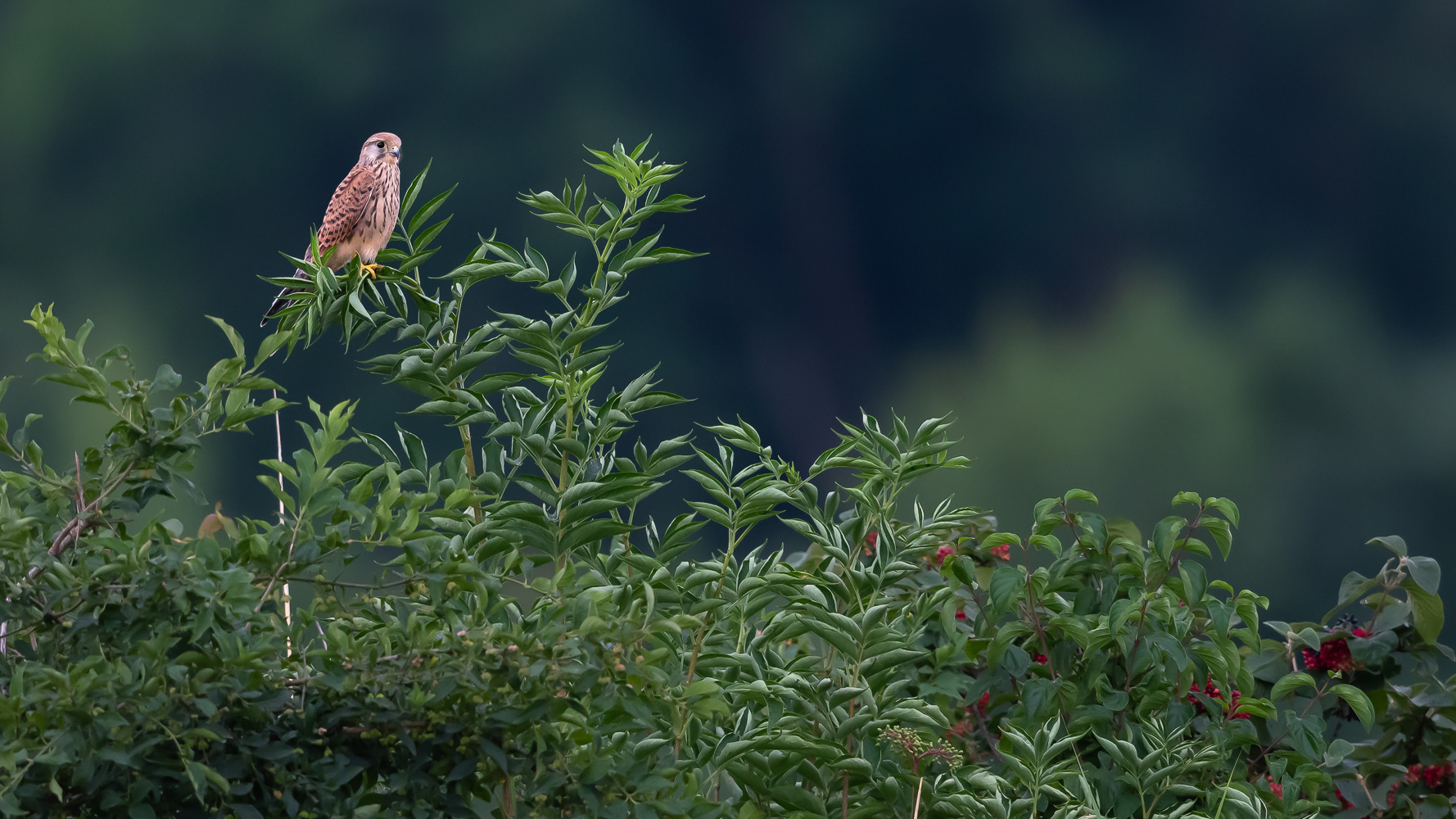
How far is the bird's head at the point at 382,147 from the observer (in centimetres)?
395

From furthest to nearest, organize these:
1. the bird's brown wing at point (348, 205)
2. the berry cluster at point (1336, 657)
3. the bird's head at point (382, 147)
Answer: the bird's head at point (382, 147)
the bird's brown wing at point (348, 205)
the berry cluster at point (1336, 657)

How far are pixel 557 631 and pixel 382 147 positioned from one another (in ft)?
9.70

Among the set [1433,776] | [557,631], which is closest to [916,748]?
[557,631]

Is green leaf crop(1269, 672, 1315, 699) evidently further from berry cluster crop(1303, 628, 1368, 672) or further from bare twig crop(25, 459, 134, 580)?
bare twig crop(25, 459, 134, 580)

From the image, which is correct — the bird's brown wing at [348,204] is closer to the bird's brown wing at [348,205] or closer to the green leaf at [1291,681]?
the bird's brown wing at [348,205]

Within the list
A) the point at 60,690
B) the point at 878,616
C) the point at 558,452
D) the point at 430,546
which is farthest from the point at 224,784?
the point at 878,616

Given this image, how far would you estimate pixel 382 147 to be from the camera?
4008mm

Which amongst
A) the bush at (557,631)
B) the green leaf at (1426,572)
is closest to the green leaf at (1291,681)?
the bush at (557,631)

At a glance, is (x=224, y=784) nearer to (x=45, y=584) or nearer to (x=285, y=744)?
(x=285, y=744)

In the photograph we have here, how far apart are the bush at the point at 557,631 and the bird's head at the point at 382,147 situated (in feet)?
6.42

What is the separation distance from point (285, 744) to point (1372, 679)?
2.39 m

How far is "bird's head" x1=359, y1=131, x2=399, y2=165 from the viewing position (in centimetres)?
395

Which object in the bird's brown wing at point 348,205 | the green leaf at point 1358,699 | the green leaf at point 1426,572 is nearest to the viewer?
the green leaf at point 1358,699

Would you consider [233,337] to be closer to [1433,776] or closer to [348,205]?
[348,205]
